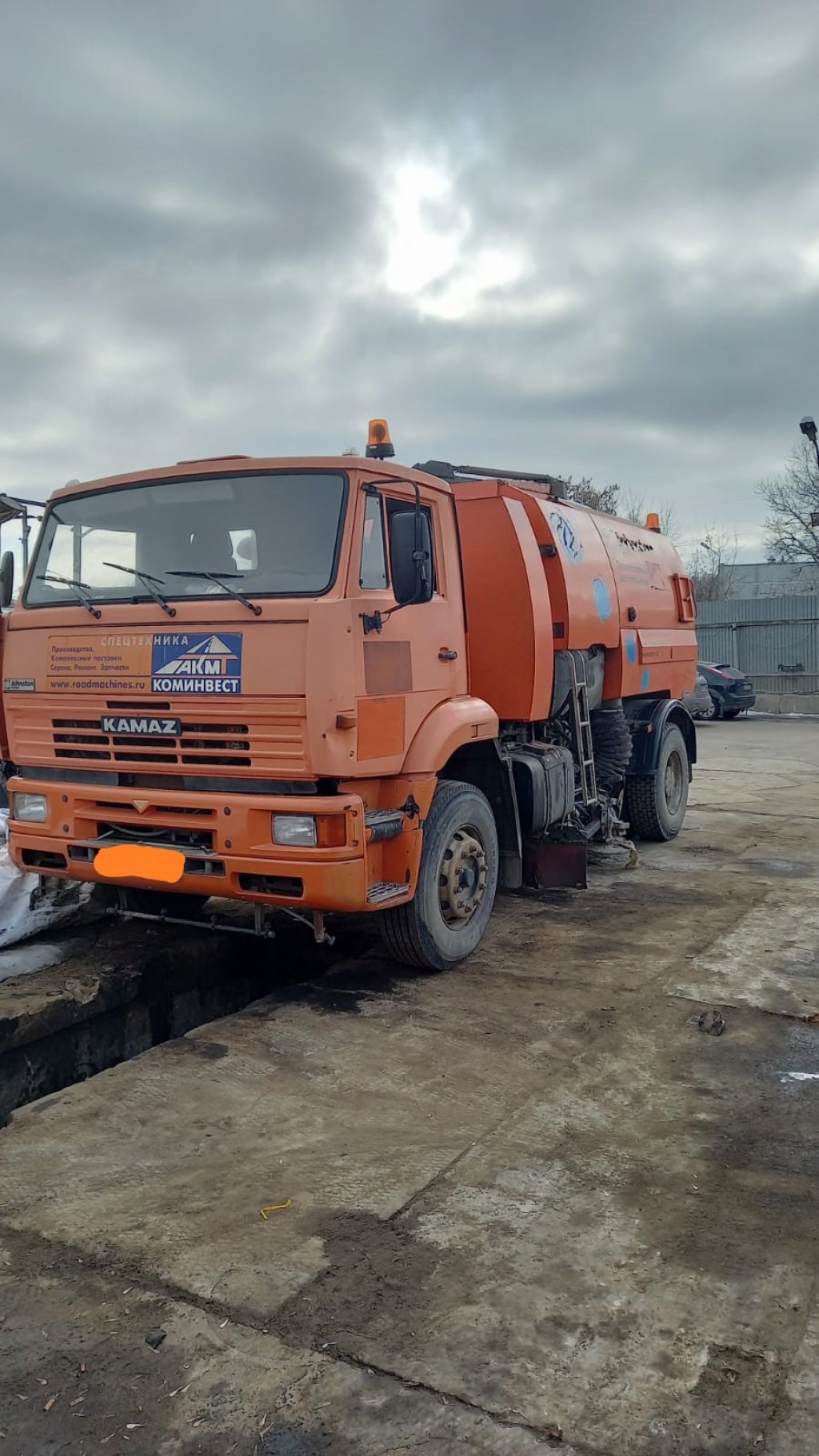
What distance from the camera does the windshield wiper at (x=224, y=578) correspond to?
475 centimetres

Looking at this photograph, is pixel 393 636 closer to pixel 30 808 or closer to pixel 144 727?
pixel 144 727

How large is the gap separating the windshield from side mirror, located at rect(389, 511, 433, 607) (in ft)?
1.00

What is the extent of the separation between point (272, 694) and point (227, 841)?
2.28 ft

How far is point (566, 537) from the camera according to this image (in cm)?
734

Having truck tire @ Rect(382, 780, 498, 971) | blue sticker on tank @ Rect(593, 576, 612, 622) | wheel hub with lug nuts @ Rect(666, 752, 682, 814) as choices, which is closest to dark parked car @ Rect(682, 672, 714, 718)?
wheel hub with lug nuts @ Rect(666, 752, 682, 814)

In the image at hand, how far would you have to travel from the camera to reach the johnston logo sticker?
4.76 meters

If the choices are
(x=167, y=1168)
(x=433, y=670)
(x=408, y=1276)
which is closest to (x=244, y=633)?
(x=433, y=670)

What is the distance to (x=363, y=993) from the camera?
217 inches

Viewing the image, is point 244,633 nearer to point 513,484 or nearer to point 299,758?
point 299,758

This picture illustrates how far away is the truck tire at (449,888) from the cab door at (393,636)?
58 centimetres

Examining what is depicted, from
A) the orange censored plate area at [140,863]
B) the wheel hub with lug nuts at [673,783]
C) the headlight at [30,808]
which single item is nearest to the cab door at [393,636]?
the orange censored plate area at [140,863]

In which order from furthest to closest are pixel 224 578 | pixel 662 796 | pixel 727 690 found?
pixel 727 690 < pixel 662 796 < pixel 224 578

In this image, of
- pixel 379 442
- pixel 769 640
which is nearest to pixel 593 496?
pixel 769 640

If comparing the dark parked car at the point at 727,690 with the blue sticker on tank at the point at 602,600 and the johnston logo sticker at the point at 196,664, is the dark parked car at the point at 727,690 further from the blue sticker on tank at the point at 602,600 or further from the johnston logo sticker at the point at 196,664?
the johnston logo sticker at the point at 196,664
